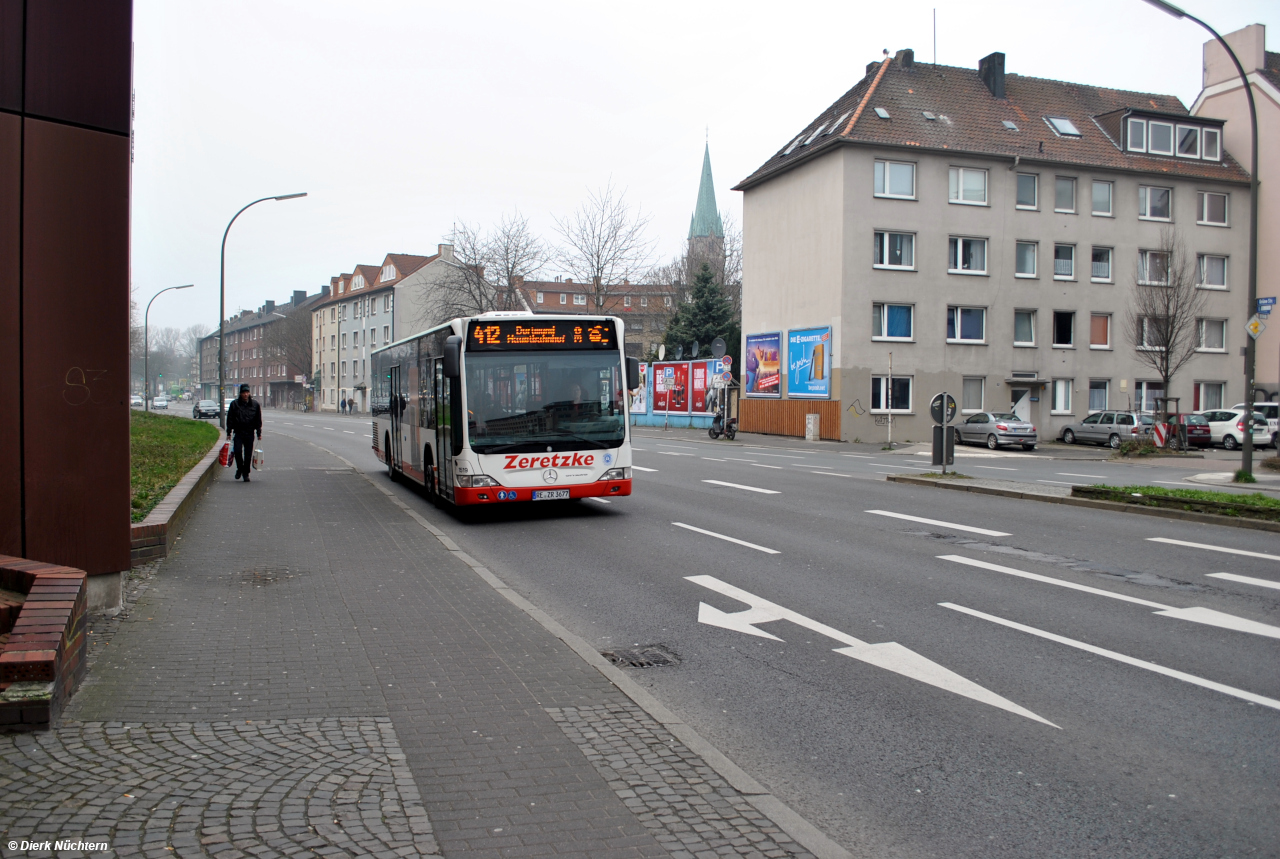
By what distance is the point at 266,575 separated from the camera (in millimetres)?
8742

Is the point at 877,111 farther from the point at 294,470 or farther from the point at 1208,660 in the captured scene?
the point at 1208,660

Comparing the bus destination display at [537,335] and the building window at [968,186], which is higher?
the building window at [968,186]

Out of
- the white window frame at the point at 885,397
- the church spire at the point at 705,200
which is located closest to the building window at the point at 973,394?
the white window frame at the point at 885,397

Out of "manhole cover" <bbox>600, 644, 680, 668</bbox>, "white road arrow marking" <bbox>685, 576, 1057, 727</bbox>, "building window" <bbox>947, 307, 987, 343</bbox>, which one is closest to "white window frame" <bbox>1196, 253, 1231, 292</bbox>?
"building window" <bbox>947, 307, 987, 343</bbox>

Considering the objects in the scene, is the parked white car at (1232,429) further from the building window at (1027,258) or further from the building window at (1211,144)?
the building window at (1211,144)

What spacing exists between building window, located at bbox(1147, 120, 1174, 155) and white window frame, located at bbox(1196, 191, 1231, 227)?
8.20 feet

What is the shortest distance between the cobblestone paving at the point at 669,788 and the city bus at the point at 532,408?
8001 millimetres

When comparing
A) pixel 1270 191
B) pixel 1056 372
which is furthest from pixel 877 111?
pixel 1270 191

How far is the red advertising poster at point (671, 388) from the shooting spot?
161 ft

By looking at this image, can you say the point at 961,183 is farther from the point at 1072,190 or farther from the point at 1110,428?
the point at 1110,428

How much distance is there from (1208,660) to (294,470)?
18785 mm

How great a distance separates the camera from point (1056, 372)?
138ft

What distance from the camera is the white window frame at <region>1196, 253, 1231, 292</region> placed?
44.6 metres

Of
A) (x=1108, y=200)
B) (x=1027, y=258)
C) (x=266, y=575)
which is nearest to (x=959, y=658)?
(x=266, y=575)
